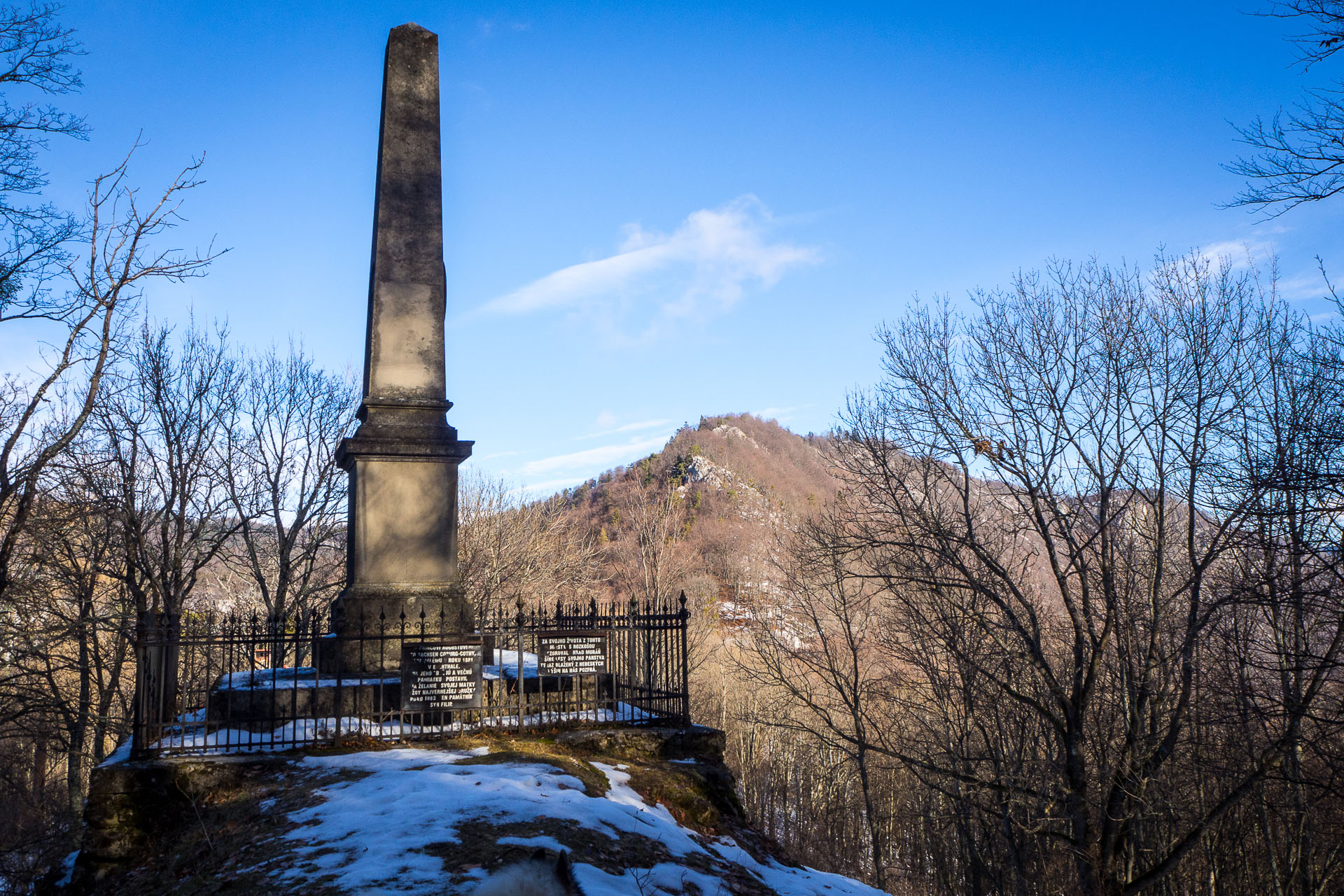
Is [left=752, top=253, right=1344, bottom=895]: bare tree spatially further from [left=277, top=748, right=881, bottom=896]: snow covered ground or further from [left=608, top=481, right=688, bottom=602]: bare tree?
[left=608, top=481, right=688, bottom=602]: bare tree

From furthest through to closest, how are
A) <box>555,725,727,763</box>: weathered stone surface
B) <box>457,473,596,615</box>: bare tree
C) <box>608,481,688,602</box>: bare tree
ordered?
<box>608,481,688,602</box>: bare tree
<box>457,473,596,615</box>: bare tree
<box>555,725,727,763</box>: weathered stone surface

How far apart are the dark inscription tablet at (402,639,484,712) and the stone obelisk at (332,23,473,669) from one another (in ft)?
3.64

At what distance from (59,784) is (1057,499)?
27.8 m

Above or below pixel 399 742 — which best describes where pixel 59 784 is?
below

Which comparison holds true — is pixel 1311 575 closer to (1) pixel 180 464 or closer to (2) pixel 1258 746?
A: (2) pixel 1258 746

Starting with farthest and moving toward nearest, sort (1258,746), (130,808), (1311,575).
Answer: (1258,746) → (1311,575) → (130,808)

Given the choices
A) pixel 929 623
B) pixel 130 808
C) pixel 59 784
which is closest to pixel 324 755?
pixel 130 808

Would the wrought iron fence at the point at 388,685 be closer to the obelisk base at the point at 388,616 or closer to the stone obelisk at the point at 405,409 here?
the obelisk base at the point at 388,616

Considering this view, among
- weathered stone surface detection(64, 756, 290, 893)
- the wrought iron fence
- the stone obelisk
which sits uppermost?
the stone obelisk

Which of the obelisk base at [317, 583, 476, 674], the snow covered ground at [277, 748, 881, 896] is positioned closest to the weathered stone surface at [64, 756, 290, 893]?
the snow covered ground at [277, 748, 881, 896]

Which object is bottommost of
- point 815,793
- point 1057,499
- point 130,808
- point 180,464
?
point 815,793

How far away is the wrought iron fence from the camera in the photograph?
767 cm

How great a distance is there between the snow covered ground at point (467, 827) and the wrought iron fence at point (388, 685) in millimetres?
881

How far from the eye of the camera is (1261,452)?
13.8 m
